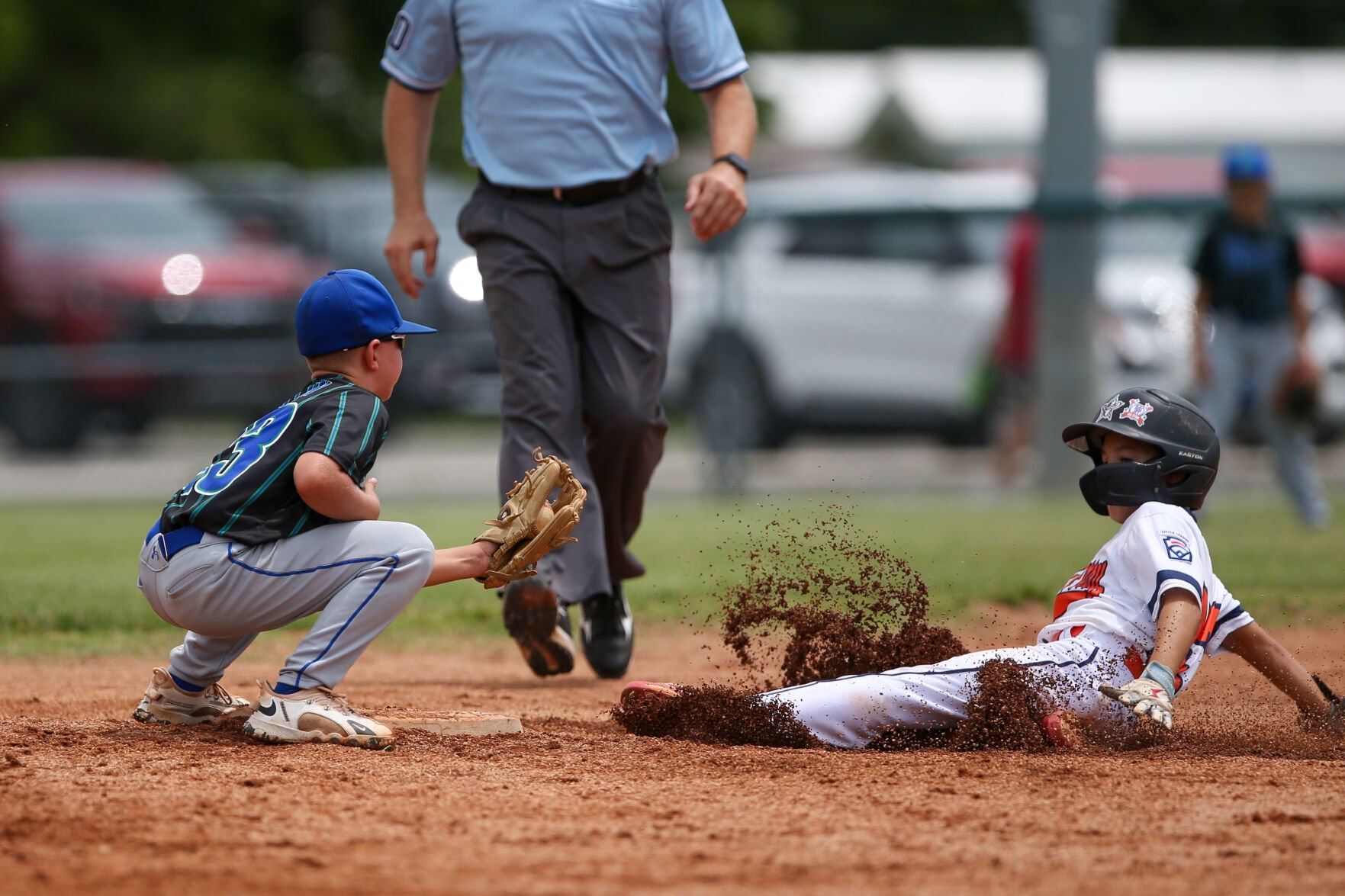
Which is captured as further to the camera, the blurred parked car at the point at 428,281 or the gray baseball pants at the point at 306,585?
the blurred parked car at the point at 428,281

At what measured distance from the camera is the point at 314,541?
3.75m

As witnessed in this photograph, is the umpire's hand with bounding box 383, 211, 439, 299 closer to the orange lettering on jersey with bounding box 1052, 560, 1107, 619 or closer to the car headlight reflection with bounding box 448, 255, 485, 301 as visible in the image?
the orange lettering on jersey with bounding box 1052, 560, 1107, 619

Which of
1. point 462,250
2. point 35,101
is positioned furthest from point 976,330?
point 35,101

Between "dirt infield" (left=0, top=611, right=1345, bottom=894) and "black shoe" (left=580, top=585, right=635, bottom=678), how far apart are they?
869 millimetres

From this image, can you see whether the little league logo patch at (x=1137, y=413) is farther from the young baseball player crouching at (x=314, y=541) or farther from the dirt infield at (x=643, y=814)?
the young baseball player crouching at (x=314, y=541)

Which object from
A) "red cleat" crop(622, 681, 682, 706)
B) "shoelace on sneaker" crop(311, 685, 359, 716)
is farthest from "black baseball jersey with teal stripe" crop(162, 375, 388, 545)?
"red cleat" crop(622, 681, 682, 706)

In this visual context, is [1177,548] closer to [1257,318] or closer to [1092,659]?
[1092,659]

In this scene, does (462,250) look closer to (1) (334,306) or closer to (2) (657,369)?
(2) (657,369)

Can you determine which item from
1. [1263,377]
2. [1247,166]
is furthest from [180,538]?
[1263,377]

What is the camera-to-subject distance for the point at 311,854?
113 inches

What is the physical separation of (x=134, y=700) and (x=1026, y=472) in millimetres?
8702

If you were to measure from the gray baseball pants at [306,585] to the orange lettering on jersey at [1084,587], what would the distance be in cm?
158

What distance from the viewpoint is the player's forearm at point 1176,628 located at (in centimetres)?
375

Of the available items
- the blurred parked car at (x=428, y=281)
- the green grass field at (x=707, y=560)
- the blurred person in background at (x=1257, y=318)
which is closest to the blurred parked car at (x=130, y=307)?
the blurred parked car at (x=428, y=281)
